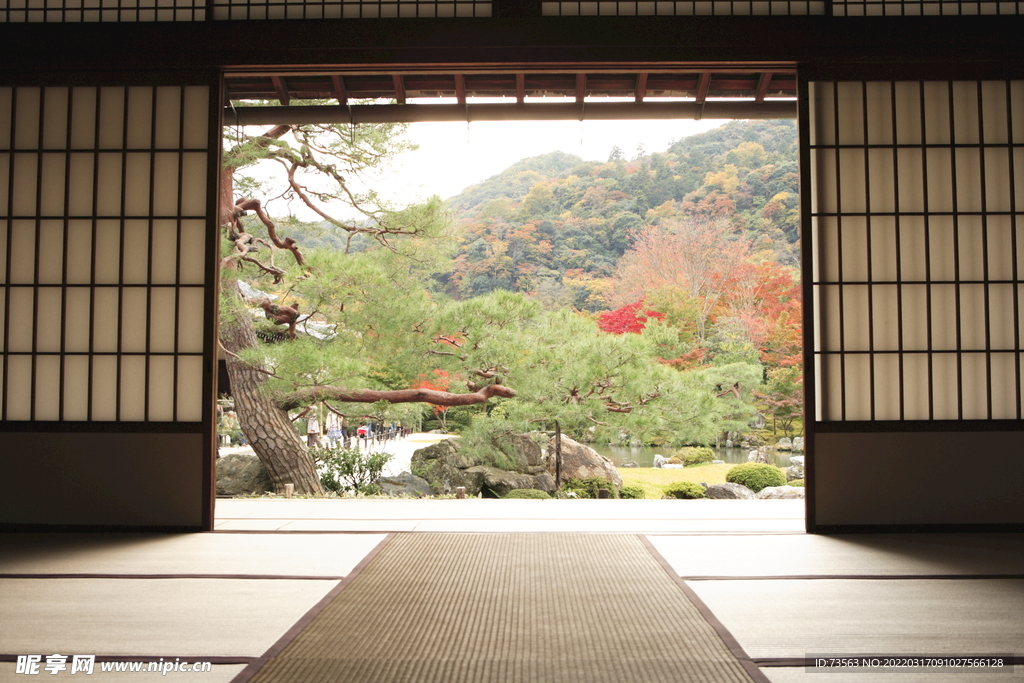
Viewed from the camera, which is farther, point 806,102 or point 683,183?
point 683,183

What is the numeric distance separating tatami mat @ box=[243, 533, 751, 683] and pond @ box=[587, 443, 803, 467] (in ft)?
32.6

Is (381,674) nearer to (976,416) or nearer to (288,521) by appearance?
(288,521)

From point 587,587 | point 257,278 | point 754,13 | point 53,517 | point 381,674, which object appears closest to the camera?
point 381,674

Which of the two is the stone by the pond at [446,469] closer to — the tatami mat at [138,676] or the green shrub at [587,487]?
the green shrub at [587,487]

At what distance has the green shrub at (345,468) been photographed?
830 centimetres

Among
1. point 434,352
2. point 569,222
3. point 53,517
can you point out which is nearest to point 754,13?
point 53,517

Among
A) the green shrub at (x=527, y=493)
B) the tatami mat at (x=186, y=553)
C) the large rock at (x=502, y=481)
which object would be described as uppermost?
the tatami mat at (x=186, y=553)

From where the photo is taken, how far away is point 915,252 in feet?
10.8

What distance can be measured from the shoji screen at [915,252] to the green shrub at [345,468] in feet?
20.8

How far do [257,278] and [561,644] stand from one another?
6.87m

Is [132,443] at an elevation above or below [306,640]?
above

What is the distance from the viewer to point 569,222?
1566 cm

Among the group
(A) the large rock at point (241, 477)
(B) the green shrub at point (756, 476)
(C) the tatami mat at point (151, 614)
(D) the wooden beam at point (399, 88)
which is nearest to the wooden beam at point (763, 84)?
(D) the wooden beam at point (399, 88)

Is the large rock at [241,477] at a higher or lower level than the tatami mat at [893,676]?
lower
